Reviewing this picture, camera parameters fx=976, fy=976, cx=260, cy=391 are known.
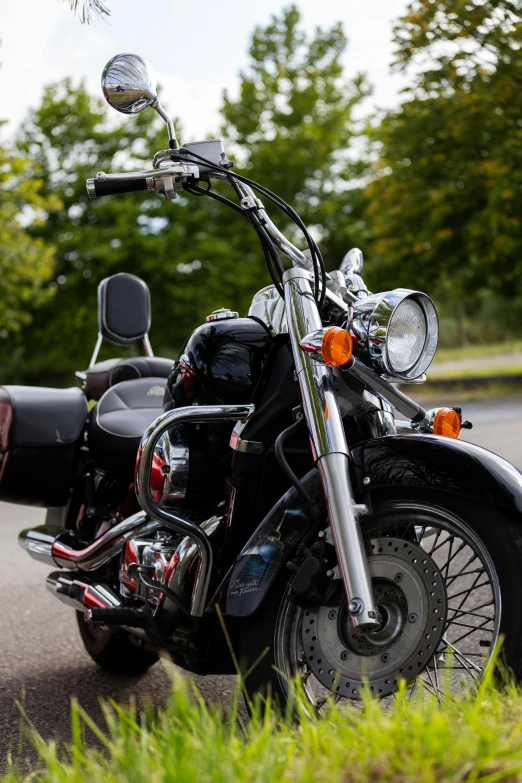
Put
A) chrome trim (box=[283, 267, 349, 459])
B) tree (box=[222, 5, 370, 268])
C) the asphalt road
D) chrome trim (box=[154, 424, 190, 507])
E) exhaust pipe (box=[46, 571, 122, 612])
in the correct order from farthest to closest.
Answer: tree (box=[222, 5, 370, 268]), the asphalt road, exhaust pipe (box=[46, 571, 122, 612]), chrome trim (box=[154, 424, 190, 507]), chrome trim (box=[283, 267, 349, 459])

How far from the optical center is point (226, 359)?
9.49ft

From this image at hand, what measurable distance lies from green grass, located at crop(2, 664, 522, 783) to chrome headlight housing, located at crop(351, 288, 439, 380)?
34.5 inches

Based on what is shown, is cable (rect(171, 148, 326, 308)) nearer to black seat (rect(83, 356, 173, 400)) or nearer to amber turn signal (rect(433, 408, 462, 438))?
amber turn signal (rect(433, 408, 462, 438))

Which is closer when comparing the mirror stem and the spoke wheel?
the spoke wheel

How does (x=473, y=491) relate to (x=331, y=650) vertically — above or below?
above

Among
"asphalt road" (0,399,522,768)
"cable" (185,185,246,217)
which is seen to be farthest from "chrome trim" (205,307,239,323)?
"asphalt road" (0,399,522,768)

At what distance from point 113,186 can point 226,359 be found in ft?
2.00

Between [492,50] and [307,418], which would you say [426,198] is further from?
[307,418]

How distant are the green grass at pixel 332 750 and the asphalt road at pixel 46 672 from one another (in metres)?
0.81

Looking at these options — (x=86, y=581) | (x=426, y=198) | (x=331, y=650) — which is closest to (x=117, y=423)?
(x=86, y=581)

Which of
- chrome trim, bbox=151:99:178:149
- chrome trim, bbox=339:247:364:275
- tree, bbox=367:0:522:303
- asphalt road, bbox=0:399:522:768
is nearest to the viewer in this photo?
chrome trim, bbox=151:99:178:149

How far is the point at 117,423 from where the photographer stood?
372 cm

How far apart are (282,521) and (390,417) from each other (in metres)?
0.50

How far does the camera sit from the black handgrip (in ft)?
9.41
